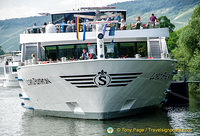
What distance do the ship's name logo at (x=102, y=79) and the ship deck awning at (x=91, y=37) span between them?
3584 mm

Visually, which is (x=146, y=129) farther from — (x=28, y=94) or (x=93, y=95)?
(x=28, y=94)

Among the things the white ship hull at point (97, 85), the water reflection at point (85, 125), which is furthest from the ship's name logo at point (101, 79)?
the water reflection at point (85, 125)

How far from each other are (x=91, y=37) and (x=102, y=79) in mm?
3753

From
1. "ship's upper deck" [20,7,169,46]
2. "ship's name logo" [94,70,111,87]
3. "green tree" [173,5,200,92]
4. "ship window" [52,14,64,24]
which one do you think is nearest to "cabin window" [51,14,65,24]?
"ship window" [52,14,64,24]

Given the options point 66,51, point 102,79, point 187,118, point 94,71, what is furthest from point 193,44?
point 94,71

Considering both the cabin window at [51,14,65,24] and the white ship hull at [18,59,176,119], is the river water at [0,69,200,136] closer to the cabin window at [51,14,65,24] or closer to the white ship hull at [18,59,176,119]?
the white ship hull at [18,59,176,119]

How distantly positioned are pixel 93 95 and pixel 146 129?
2.54 meters

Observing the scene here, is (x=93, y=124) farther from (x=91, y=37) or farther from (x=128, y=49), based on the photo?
(x=128, y=49)

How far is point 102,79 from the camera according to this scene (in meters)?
15.1

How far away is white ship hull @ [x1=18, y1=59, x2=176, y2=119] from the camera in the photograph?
15.1 metres

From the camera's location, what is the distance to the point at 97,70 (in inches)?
589

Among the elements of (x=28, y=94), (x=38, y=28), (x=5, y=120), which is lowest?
(x=5, y=120)

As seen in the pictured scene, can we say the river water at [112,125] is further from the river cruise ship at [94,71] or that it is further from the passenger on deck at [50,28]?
the passenger on deck at [50,28]

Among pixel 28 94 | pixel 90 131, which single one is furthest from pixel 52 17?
pixel 90 131
